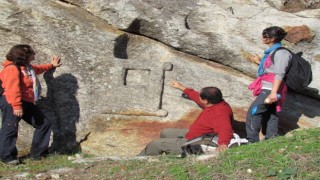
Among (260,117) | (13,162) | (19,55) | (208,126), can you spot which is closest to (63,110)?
(19,55)

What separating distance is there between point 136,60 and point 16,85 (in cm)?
312

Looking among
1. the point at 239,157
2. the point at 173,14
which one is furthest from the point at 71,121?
the point at 239,157

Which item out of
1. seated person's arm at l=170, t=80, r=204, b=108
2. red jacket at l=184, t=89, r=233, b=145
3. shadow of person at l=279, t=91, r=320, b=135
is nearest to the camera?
red jacket at l=184, t=89, r=233, b=145

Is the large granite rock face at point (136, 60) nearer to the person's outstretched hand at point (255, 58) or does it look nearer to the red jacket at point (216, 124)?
the person's outstretched hand at point (255, 58)

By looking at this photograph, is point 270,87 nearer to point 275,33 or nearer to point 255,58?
point 275,33

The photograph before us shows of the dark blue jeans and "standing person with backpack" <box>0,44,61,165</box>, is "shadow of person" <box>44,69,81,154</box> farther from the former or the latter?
the dark blue jeans

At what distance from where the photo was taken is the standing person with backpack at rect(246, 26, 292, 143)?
8.85 meters

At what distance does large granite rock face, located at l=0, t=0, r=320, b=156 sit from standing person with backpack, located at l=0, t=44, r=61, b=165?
2.98 feet

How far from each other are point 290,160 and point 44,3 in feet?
21.7

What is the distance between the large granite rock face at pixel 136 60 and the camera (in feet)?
34.0

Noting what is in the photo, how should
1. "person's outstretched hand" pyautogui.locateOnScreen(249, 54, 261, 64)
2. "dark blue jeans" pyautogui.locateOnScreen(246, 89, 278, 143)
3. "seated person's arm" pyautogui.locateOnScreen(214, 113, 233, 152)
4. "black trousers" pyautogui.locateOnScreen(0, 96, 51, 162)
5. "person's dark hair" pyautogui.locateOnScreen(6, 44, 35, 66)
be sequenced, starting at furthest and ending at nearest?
"person's outstretched hand" pyautogui.locateOnScreen(249, 54, 261, 64) → "dark blue jeans" pyautogui.locateOnScreen(246, 89, 278, 143) → "person's dark hair" pyautogui.locateOnScreen(6, 44, 35, 66) → "black trousers" pyautogui.locateOnScreen(0, 96, 51, 162) → "seated person's arm" pyautogui.locateOnScreen(214, 113, 233, 152)

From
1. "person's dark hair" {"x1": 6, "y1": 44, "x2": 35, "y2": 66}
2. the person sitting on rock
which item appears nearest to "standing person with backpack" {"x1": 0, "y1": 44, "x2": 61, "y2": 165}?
"person's dark hair" {"x1": 6, "y1": 44, "x2": 35, "y2": 66}

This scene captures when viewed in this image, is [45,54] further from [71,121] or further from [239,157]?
[239,157]

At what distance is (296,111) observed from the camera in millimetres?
10859
